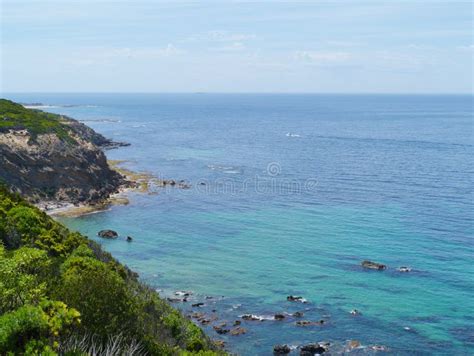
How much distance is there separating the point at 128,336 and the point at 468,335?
3250cm

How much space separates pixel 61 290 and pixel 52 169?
68.5 metres

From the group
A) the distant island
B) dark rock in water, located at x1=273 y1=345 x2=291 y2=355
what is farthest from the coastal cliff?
dark rock in water, located at x1=273 y1=345 x2=291 y2=355

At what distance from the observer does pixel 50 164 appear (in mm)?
87750

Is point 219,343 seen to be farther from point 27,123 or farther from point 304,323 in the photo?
point 27,123

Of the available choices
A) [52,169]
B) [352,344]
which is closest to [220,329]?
[352,344]

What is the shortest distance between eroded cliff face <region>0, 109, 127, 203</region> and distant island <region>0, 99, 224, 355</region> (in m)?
0.17

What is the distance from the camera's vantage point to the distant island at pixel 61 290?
55.9ft

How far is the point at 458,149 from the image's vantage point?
5782 inches

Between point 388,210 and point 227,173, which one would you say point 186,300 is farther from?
point 227,173

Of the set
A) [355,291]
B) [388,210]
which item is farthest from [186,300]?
[388,210]

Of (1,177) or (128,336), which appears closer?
(128,336)

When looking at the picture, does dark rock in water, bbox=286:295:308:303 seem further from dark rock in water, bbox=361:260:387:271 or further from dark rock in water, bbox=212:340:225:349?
dark rock in water, bbox=361:260:387:271

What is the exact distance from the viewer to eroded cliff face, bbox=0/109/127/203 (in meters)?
82.8

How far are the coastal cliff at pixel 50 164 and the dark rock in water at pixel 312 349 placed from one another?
179ft
